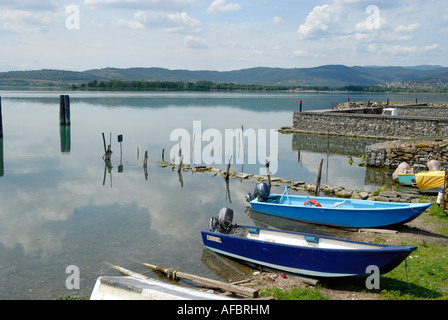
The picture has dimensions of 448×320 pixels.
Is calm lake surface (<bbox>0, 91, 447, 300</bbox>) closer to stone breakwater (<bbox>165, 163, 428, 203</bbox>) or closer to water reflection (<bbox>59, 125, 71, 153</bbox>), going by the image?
water reflection (<bbox>59, 125, 71, 153</bbox>)

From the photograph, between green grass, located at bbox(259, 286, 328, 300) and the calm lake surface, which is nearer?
green grass, located at bbox(259, 286, 328, 300)

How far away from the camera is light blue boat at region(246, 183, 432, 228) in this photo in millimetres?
16906

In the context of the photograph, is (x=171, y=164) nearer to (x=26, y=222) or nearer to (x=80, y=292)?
(x=26, y=222)

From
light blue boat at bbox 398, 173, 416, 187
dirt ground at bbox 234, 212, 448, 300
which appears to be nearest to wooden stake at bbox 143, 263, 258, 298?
dirt ground at bbox 234, 212, 448, 300

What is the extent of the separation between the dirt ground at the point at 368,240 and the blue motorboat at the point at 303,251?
401 mm

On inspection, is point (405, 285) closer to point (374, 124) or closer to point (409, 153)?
point (409, 153)

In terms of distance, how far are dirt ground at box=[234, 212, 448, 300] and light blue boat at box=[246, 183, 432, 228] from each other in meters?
0.50

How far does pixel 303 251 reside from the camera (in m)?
12.4

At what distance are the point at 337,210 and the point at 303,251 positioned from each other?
622 cm

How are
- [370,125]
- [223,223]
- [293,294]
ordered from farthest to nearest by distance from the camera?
1. [370,125]
2. [223,223]
3. [293,294]

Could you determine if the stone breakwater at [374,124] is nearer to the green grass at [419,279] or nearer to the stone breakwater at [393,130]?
the stone breakwater at [393,130]

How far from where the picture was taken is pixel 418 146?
30625 mm

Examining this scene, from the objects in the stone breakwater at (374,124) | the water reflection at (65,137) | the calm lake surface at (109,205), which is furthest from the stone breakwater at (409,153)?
the water reflection at (65,137)

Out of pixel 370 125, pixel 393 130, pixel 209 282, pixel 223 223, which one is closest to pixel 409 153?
pixel 393 130
